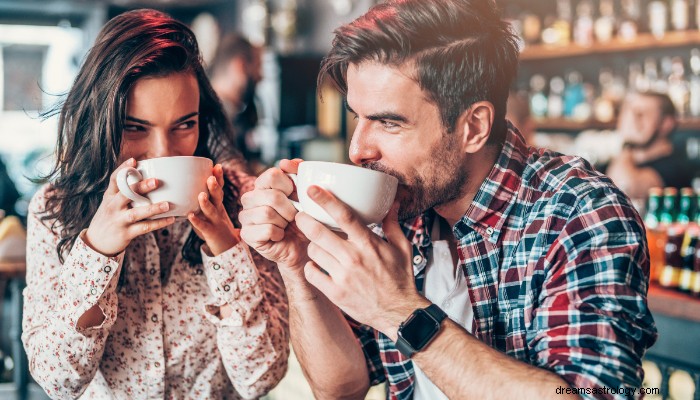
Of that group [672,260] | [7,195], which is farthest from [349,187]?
[7,195]

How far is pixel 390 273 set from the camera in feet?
3.74

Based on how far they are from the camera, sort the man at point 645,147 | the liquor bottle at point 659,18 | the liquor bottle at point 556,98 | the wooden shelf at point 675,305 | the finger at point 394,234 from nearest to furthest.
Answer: the finger at point 394,234
the wooden shelf at point 675,305
the man at point 645,147
the liquor bottle at point 659,18
the liquor bottle at point 556,98

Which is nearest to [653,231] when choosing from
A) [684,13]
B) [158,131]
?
[158,131]

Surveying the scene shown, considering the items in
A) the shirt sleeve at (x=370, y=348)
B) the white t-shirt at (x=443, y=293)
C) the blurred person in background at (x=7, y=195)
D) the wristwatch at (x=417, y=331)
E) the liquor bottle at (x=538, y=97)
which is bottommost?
the blurred person in background at (x=7, y=195)

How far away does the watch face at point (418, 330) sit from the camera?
1117 millimetres

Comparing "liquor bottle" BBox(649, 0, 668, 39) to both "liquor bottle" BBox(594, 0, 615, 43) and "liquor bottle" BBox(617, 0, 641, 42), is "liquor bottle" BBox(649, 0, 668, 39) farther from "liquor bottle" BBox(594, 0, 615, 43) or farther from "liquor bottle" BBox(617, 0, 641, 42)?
"liquor bottle" BBox(594, 0, 615, 43)

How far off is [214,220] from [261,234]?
128 mm

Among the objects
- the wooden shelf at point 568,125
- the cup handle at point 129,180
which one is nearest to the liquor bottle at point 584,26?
the wooden shelf at point 568,125

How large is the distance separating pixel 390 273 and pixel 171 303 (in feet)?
1.74

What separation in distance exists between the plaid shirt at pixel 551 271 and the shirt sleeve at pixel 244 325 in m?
0.21

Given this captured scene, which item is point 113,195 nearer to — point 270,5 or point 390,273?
point 390,273

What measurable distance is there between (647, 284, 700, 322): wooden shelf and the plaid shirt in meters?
1.06

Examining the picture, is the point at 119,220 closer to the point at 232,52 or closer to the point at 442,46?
the point at 442,46

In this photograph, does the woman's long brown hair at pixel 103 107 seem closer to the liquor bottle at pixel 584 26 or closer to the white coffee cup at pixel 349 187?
the white coffee cup at pixel 349 187
